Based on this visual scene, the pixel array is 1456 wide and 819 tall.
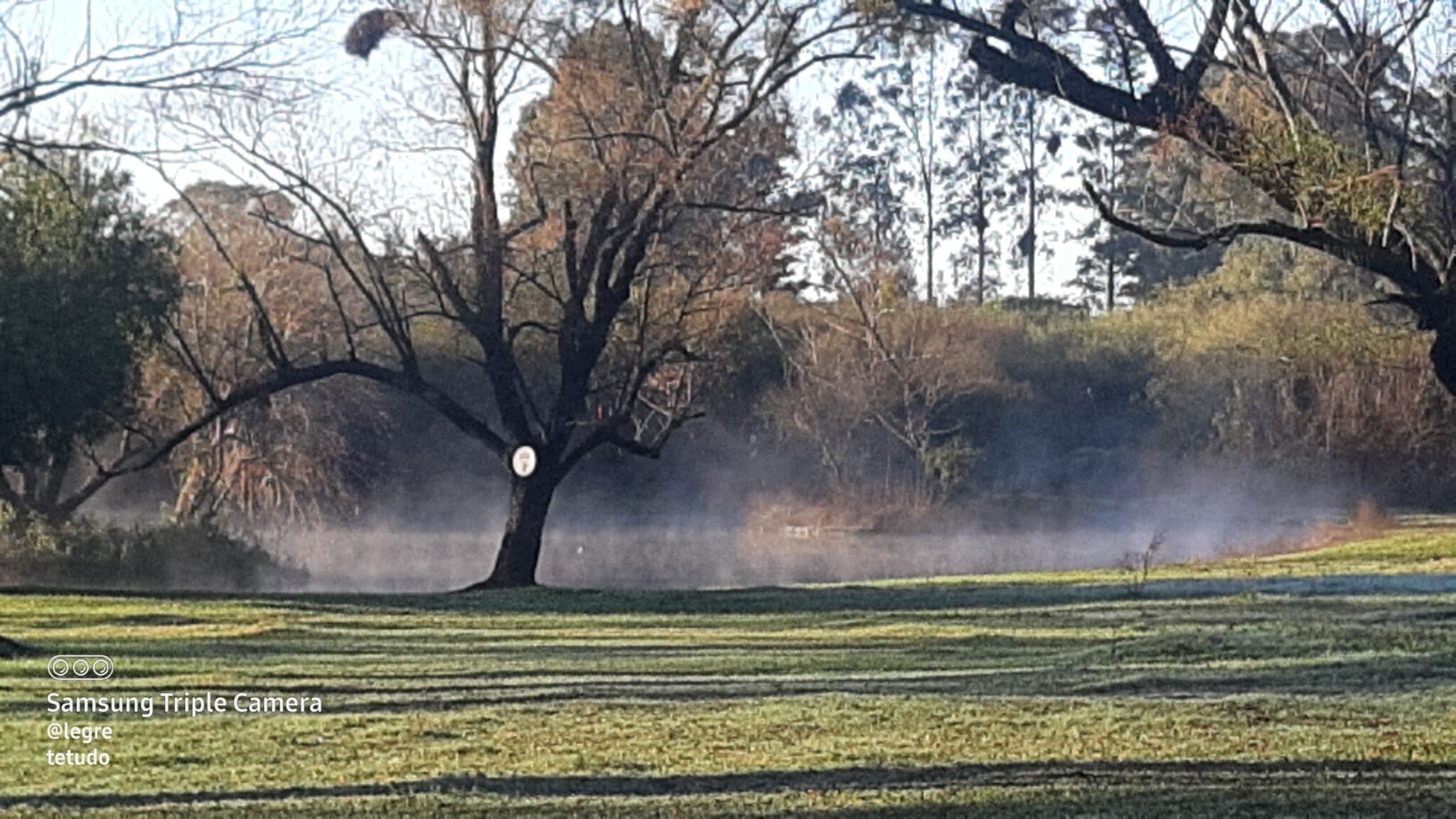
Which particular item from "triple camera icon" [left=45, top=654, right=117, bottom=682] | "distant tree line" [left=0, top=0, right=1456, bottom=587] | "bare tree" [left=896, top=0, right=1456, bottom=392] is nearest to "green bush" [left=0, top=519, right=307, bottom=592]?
"distant tree line" [left=0, top=0, right=1456, bottom=587]

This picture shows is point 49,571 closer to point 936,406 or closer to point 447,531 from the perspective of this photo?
point 447,531

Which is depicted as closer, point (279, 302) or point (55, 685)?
point (55, 685)

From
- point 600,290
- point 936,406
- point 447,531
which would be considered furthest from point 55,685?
point 936,406

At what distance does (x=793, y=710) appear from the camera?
35.5 ft

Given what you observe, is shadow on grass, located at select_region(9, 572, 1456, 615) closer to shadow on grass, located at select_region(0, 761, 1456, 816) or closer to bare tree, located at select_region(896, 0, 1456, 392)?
bare tree, located at select_region(896, 0, 1456, 392)

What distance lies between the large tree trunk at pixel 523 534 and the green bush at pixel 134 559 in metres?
4.48

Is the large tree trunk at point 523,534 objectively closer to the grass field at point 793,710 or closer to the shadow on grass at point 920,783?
the grass field at point 793,710

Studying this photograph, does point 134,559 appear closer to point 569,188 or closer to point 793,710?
point 569,188

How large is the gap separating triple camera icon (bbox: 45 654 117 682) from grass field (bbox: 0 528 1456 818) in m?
0.17

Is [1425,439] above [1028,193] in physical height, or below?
below

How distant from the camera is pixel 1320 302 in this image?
4550 centimetres

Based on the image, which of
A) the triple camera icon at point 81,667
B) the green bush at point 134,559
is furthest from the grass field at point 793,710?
the green bush at point 134,559

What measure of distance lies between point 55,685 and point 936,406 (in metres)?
36.8

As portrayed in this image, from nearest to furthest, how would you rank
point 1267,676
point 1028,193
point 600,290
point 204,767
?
point 204,767 < point 1267,676 < point 600,290 < point 1028,193
